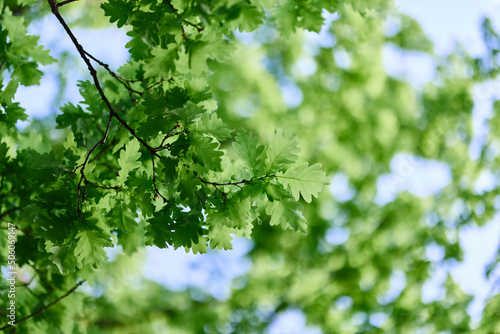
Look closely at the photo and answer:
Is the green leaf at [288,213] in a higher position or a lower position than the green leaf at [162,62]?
lower

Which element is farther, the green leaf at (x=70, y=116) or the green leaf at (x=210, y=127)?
the green leaf at (x=70, y=116)

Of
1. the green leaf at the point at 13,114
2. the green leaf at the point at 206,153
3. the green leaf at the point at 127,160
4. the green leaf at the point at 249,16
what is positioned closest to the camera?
the green leaf at the point at 249,16

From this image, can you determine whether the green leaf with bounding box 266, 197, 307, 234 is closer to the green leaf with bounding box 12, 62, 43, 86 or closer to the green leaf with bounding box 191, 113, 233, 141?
the green leaf with bounding box 191, 113, 233, 141

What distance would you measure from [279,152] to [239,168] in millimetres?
303

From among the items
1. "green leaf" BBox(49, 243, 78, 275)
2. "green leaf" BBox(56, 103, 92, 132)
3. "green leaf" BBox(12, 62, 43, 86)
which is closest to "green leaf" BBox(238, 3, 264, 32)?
"green leaf" BBox(49, 243, 78, 275)

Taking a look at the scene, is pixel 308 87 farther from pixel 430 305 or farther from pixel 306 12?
pixel 306 12

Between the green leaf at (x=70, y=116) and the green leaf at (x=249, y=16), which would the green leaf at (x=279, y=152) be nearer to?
the green leaf at (x=249, y=16)

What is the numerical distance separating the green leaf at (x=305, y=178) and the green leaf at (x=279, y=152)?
0.04 metres

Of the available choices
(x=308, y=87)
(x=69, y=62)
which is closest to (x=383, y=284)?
(x=308, y=87)

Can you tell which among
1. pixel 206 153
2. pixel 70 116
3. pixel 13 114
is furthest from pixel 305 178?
pixel 13 114

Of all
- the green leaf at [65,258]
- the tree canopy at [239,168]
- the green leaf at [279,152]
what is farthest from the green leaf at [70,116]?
the green leaf at [279,152]

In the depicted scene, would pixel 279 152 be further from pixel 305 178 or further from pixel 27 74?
pixel 27 74

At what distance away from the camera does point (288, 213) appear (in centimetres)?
183

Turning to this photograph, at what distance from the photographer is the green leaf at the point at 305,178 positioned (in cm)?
184
